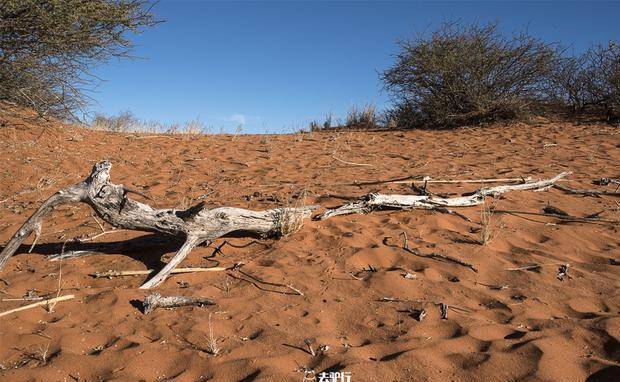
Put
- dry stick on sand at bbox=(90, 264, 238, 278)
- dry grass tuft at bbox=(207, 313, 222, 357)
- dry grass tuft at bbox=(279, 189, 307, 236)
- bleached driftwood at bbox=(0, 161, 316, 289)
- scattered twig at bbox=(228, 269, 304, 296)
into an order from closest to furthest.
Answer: dry grass tuft at bbox=(207, 313, 222, 357)
scattered twig at bbox=(228, 269, 304, 296)
bleached driftwood at bbox=(0, 161, 316, 289)
dry stick on sand at bbox=(90, 264, 238, 278)
dry grass tuft at bbox=(279, 189, 307, 236)

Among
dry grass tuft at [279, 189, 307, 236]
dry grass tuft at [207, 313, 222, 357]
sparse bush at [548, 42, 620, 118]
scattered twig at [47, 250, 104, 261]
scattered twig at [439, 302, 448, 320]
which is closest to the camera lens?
dry grass tuft at [207, 313, 222, 357]

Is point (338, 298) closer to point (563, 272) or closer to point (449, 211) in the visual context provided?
point (563, 272)

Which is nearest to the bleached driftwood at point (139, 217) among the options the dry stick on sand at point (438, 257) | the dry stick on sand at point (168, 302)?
the dry stick on sand at point (168, 302)

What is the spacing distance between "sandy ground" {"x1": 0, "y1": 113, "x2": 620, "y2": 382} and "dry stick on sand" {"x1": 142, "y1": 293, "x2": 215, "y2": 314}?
56 mm

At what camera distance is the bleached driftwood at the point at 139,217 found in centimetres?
329

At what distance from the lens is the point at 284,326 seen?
269cm

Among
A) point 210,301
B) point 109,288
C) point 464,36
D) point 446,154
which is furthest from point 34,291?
point 464,36

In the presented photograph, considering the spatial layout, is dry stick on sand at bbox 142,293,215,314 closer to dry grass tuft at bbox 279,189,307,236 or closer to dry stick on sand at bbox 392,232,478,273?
dry grass tuft at bbox 279,189,307,236

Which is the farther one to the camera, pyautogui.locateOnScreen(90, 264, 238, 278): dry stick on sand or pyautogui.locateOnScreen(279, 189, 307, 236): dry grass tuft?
pyautogui.locateOnScreen(279, 189, 307, 236): dry grass tuft

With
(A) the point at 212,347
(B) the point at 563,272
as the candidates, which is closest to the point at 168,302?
(A) the point at 212,347

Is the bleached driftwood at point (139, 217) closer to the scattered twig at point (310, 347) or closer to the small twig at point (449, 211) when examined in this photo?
the scattered twig at point (310, 347)

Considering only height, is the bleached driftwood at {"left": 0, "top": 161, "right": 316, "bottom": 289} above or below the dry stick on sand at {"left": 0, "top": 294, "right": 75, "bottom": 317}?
above

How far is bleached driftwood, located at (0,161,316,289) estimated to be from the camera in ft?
10.8

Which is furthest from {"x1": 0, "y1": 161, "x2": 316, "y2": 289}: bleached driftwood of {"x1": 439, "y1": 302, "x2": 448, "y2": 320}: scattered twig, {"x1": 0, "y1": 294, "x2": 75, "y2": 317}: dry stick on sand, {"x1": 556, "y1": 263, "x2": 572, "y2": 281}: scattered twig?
{"x1": 556, "y1": 263, "x2": 572, "y2": 281}: scattered twig
